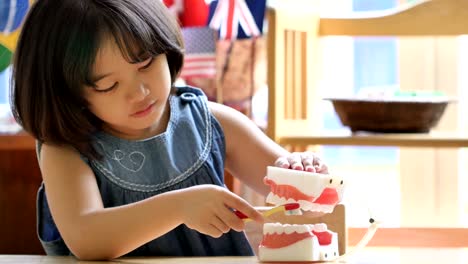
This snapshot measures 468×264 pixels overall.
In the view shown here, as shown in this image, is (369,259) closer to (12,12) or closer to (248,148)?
(248,148)

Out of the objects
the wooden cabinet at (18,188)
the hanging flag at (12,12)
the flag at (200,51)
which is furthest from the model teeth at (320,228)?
the hanging flag at (12,12)

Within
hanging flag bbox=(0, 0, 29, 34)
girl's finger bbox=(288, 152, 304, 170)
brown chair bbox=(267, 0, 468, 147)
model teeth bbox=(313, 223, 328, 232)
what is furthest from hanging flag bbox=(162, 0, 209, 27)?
model teeth bbox=(313, 223, 328, 232)

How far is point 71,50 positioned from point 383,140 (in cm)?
88

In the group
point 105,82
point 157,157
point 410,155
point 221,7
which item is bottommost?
point 410,155

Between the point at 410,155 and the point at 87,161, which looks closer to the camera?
the point at 87,161

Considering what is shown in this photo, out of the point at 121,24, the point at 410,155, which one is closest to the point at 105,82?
the point at 121,24

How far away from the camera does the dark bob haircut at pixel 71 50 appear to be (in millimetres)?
1228

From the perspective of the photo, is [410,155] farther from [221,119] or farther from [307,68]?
[221,119]

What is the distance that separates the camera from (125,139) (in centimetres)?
140

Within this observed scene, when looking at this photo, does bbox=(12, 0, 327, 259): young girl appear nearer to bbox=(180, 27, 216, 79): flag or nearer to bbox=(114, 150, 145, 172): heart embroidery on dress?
bbox=(114, 150, 145, 172): heart embroidery on dress

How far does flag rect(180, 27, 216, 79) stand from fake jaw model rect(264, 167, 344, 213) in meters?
1.07

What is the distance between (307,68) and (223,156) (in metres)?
0.75

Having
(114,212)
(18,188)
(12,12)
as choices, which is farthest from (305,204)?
(12,12)

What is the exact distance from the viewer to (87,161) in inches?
52.4
